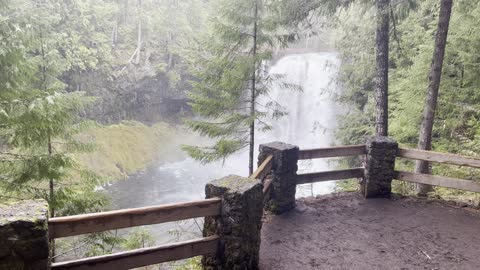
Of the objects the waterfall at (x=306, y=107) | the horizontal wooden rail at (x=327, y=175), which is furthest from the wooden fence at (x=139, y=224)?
the waterfall at (x=306, y=107)

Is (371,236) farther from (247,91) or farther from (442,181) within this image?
(247,91)

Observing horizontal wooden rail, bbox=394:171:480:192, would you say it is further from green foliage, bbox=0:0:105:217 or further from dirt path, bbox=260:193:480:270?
green foliage, bbox=0:0:105:217

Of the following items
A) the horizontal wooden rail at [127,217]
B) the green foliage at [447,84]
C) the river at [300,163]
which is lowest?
the river at [300,163]

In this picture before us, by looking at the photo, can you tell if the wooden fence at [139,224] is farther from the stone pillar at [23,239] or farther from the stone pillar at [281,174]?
the stone pillar at [281,174]

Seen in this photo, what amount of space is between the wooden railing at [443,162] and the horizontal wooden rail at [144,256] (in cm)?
471

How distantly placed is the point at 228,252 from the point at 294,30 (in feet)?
26.3

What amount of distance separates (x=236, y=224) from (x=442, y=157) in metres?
4.69

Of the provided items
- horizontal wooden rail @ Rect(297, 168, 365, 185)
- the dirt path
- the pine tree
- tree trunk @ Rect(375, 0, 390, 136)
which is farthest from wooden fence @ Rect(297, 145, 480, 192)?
the pine tree

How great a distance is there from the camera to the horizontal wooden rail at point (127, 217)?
3.30 meters

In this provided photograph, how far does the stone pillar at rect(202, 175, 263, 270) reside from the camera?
4320mm

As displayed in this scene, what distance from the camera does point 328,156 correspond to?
23.2 ft

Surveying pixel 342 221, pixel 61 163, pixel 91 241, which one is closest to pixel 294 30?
pixel 342 221

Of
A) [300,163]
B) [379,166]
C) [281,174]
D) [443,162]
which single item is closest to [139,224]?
[281,174]

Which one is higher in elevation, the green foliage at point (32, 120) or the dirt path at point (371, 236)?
the green foliage at point (32, 120)
